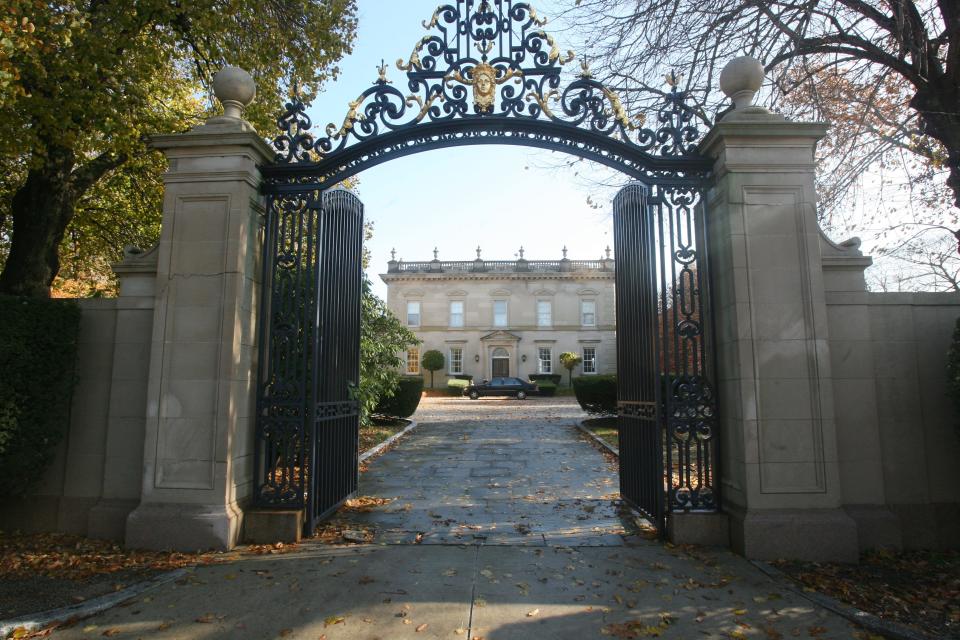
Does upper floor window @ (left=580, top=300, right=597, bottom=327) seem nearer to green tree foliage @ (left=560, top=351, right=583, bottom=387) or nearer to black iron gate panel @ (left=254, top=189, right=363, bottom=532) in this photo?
green tree foliage @ (left=560, top=351, right=583, bottom=387)

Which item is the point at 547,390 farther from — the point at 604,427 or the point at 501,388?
the point at 604,427

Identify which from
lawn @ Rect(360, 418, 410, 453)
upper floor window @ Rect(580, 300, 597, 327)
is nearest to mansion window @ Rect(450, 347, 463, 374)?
upper floor window @ Rect(580, 300, 597, 327)

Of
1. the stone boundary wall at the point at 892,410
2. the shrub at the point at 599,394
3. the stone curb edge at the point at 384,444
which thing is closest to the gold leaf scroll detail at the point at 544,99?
the stone boundary wall at the point at 892,410

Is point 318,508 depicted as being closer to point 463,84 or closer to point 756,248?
point 463,84

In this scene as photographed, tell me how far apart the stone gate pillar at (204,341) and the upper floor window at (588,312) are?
38815 mm

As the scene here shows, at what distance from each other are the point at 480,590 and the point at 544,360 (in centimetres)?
3903

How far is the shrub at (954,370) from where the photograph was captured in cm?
475

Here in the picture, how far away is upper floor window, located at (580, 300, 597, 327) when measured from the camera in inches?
1692

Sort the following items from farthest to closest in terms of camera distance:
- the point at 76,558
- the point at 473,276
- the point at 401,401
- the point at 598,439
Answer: the point at 473,276 < the point at 401,401 < the point at 598,439 < the point at 76,558

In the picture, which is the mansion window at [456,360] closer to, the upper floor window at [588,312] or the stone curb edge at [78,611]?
the upper floor window at [588,312]

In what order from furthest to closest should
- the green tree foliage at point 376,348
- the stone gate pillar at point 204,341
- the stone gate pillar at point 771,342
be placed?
1. the green tree foliage at point 376,348
2. the stone gate pillar at point 204,341
3. the stone gate pillar at point 771,342

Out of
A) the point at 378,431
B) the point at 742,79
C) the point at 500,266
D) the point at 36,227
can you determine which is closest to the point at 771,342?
the point at 742,79

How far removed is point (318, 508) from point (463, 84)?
4.43 metres

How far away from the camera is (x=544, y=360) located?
4275cm
